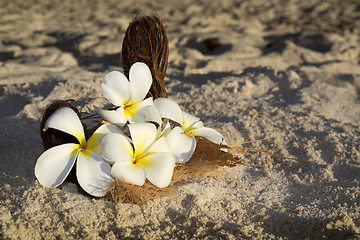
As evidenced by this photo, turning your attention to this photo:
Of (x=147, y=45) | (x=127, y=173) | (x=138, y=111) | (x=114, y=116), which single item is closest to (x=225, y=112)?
(x=147, y=45)

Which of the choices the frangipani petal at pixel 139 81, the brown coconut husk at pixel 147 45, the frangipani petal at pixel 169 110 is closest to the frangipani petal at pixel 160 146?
the frangipani petal at pixel 169 110

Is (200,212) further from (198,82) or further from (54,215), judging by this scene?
(198,82)

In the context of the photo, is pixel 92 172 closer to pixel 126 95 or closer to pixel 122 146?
pixel 122 146

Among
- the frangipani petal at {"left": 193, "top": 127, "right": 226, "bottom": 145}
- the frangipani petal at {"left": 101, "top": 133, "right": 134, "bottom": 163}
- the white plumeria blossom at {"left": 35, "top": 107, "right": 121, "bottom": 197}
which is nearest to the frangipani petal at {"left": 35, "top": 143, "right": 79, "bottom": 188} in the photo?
the white plumeria blossom at {"left": 35, "top": 107, "right": 121, "bottom": 197}

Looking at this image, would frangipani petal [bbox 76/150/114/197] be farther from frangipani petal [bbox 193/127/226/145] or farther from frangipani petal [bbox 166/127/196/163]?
frangipani petal [bbox 193/127/226/145]

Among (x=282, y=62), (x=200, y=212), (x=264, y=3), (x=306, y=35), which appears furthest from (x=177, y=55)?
(x=264, y=3)
